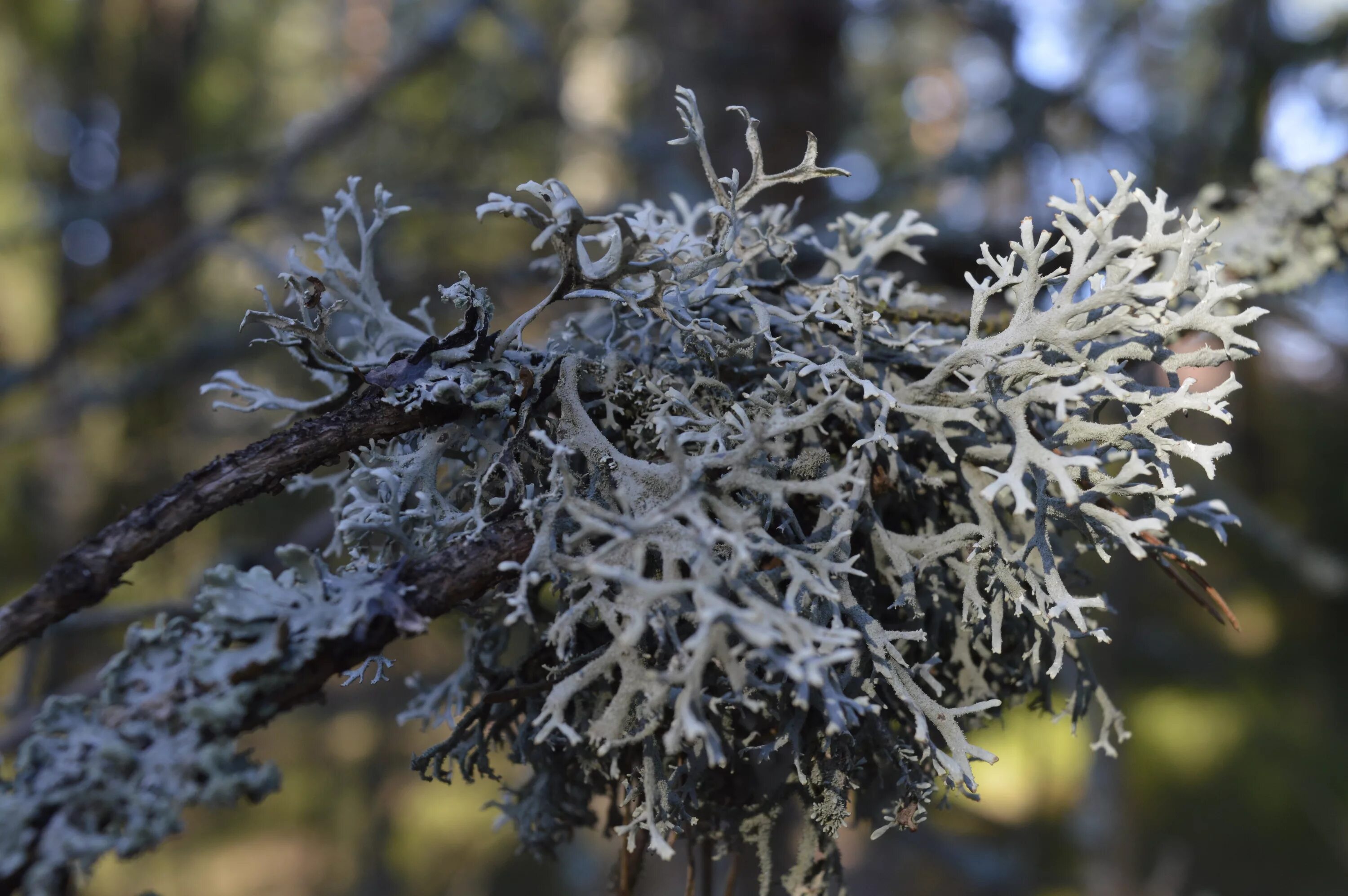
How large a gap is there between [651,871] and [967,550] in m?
2.13

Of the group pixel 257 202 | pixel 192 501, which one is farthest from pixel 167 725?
pixel 257 202

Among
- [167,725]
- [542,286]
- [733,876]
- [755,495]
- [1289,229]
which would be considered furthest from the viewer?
[542,286]

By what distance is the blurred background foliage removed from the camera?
1946 mm

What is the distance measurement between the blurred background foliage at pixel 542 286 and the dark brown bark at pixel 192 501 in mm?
411

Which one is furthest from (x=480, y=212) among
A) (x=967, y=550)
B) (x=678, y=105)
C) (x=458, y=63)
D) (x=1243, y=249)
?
(x=458, y=63)

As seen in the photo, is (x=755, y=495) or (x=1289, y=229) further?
(x=1289, y=229)

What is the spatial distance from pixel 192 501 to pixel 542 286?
1.43 m

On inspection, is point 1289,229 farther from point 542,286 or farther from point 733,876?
point 542,286

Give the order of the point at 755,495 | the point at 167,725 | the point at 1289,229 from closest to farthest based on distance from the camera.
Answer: the point at 167,725
the point at 755,495
the point at 1289,229

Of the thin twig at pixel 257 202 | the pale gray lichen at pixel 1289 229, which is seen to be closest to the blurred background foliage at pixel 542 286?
the thin twig at pixel 257 202

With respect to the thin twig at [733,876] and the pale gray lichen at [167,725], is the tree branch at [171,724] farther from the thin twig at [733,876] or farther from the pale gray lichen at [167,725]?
the thin twig at [733,876]

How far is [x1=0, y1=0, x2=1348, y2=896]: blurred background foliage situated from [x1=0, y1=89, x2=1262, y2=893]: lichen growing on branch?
0.12 metres

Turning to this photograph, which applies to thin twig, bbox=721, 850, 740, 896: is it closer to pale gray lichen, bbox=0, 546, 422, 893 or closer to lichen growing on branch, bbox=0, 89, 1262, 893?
lichen growing on branch, bbox=0, 89, 1262, 893

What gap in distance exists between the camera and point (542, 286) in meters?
1.90
